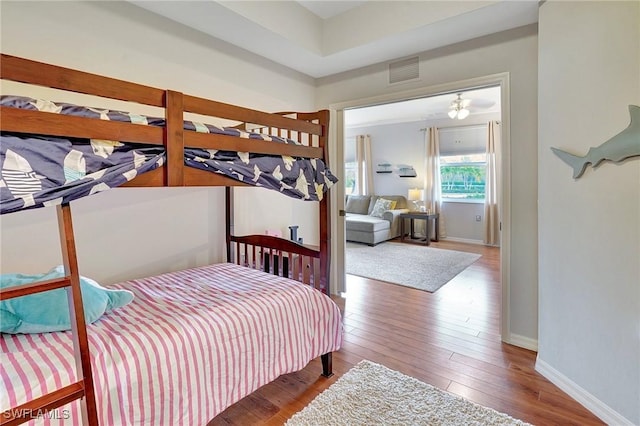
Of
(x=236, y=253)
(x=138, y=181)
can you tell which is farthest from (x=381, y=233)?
(x=138, y=181)

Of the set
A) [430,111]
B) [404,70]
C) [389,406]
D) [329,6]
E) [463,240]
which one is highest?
[430,111]

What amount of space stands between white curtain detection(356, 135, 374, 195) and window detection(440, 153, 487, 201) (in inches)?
64.3

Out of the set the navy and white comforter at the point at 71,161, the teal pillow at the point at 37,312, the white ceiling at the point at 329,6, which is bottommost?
the teal pillow at the point at 37,312

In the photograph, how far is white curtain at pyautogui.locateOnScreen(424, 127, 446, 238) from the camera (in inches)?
262

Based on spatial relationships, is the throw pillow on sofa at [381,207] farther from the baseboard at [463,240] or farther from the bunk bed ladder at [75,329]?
the bunk bed ladder at [75,329]

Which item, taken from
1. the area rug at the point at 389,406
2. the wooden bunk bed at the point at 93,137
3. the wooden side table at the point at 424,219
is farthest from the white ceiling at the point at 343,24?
the wooden side table at the point at 424,219

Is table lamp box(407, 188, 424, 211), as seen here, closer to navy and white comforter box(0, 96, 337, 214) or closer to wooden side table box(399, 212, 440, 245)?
wooden side table box(399, 212, 440, 245)

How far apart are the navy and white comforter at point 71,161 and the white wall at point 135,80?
1.05 metres

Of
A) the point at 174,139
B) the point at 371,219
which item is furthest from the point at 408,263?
the point at 174,139

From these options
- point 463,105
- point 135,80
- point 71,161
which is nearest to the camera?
point 71,161

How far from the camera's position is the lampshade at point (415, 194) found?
664 centimetres

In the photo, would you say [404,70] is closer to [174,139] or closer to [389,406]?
[174,139]

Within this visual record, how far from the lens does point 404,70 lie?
3023 millimetres

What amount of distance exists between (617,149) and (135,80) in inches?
114
